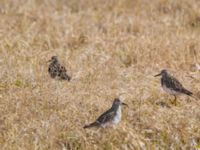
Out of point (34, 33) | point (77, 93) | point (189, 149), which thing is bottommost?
point (189, 149)

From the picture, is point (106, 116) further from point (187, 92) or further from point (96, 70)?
point (96, 70)

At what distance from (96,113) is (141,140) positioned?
98 centimetres

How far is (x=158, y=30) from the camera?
540 inches

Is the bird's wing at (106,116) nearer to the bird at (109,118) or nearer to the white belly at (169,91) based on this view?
the bird at (109,118)

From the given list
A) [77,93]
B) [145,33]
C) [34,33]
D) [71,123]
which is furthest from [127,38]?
[71,123]

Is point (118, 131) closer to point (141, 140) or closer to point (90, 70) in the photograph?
point (141, 140)

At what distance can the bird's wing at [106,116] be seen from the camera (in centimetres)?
880

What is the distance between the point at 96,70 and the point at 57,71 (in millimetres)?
558

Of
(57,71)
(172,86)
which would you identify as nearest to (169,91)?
(172,86)

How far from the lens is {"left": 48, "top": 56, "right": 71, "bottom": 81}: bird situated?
35.8 ft

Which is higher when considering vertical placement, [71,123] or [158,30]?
[158,30]

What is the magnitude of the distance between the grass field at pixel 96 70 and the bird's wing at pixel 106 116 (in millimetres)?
111

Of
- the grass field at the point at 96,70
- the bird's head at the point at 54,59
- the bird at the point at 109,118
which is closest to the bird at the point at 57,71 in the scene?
the bird's head at the point at 54,59

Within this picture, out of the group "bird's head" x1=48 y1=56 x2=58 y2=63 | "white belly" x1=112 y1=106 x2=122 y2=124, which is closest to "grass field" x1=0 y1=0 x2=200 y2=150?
"white belly" x1=112 y1=106 x2=122 y2=124
